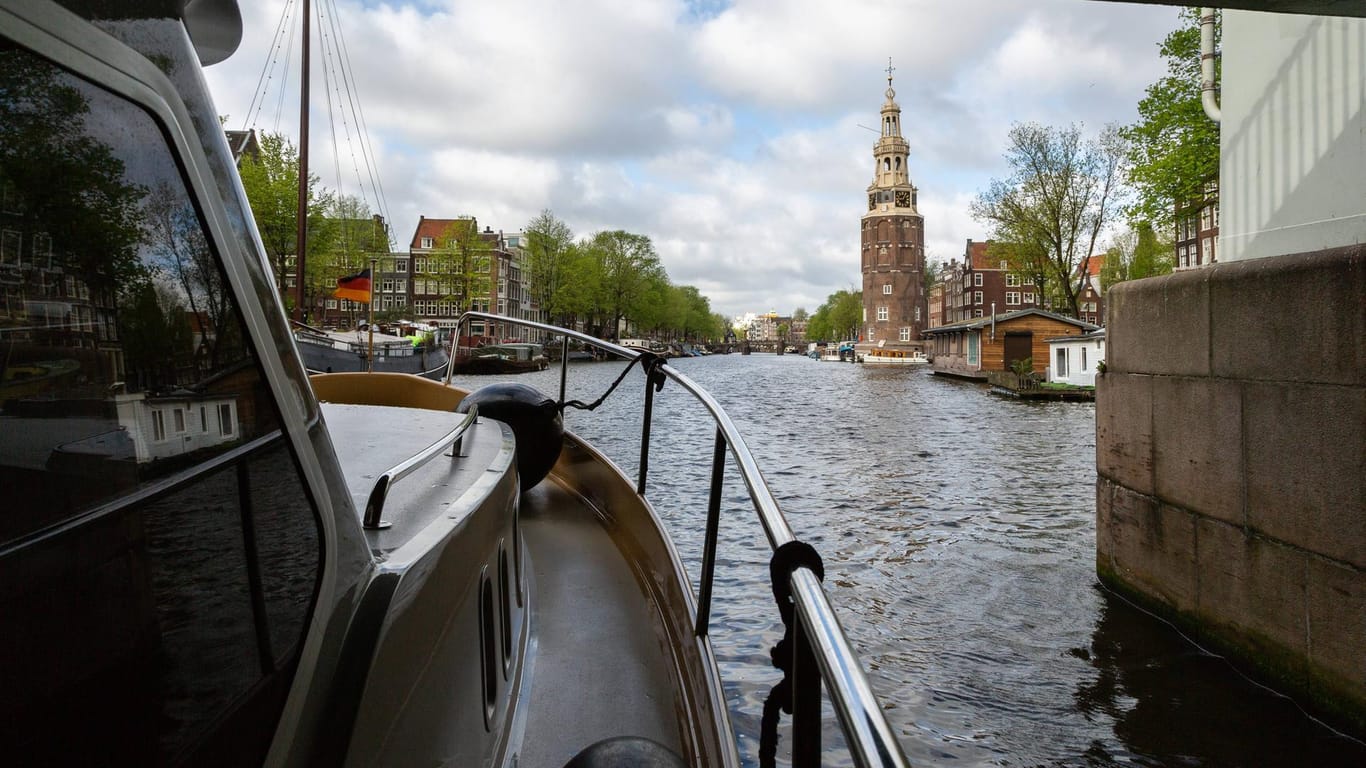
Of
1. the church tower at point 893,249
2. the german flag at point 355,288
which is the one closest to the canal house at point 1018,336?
the german flag at point 355,288

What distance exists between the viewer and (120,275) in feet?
3.01

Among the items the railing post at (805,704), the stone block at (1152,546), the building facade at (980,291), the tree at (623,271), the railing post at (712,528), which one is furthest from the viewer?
the building facade at (980,291)

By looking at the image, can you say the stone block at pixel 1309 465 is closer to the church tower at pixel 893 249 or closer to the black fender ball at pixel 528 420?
the black fender ball at pixel 528 420

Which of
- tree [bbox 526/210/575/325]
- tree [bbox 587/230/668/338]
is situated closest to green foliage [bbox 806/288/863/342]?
tree [bbox 587/230/668/338]

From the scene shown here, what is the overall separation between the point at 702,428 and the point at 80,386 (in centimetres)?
1632

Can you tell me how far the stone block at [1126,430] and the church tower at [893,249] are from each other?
3569 inches

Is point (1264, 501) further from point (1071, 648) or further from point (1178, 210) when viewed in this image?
point (1178, 210)

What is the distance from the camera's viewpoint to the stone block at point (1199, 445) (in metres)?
4.93

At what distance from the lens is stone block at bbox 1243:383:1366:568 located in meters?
4.02

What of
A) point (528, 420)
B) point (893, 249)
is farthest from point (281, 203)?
point (893, 249)

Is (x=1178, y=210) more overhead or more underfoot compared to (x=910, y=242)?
more underfoot

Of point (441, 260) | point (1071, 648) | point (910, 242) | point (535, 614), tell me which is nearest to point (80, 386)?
point (535, 614)

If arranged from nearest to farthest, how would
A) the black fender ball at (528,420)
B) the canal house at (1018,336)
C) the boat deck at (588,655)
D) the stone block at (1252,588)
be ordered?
the boat deck at (588,655), the black fender ball at (528,420), the stone block at (1252,588), the canal house at (1018,336)

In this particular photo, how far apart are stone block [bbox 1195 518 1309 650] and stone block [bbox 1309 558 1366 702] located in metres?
0.08
